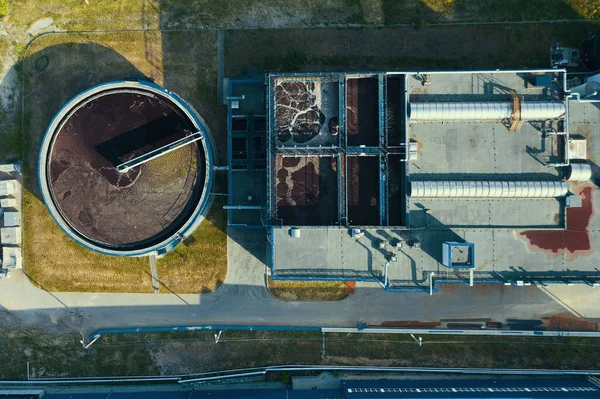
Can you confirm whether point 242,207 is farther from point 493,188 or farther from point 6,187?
point 6,187

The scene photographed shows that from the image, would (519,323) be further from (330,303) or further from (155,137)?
(155,137)

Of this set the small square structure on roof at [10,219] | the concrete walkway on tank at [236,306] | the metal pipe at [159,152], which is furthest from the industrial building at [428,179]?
the small square structure on roof at [10,219]

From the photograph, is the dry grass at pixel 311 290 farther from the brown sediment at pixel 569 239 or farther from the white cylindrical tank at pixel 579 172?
the white cylindrical tank at pixel 579 172

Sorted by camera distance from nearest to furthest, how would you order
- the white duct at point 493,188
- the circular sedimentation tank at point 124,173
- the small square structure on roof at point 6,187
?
the white duct at point 493,188
the circular sedimentation tank at point 124,173
the small square structure on roof at point 6,187

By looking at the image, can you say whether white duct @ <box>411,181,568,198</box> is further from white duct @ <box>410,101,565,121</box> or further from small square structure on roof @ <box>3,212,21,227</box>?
small square structure on roof @ <box>3,212,21,227</box>

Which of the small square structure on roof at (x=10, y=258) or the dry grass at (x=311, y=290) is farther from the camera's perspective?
the dry grass at (x=311, y=290)

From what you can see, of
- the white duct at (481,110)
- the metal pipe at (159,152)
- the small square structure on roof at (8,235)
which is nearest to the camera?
the white duct at (481,110)
